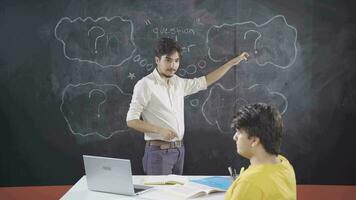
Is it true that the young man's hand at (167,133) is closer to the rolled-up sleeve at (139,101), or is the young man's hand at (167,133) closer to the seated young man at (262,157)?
the rolled-up sleeve at (139,101)

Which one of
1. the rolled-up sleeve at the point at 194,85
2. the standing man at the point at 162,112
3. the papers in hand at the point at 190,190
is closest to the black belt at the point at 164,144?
the standing man at the point at 162,112

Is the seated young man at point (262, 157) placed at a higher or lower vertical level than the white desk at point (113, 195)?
higher

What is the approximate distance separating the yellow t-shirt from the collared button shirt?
6.06ft

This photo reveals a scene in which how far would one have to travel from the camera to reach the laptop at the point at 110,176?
2.50 m

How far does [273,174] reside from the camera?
77.0 inches

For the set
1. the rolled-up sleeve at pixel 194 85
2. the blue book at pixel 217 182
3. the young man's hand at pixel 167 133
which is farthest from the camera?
the rolled-up sleeve at pixel 194 85

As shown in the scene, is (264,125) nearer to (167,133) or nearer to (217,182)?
(217,182)

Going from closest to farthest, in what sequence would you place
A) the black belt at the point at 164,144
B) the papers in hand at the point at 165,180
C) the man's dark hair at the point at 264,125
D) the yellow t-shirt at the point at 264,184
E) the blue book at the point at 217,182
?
the yellow t-shirt at the point at 264,184 < the man's dark hair at the point at 264,125 < the blue book at the point at 217,182 < the papers in hand at the point at 165,180 < the black belt at the point at 164,144

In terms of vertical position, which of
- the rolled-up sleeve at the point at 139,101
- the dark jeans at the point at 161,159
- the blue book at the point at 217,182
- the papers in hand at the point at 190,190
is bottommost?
the dark jeans at the point at 161,159

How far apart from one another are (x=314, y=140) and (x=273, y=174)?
248 centimetres

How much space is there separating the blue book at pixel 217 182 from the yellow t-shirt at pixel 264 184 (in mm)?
703

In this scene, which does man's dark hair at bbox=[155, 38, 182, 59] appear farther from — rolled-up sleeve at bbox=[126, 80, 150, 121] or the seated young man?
the seated young man

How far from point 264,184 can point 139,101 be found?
1.96 metres

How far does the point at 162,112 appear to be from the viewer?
3809 mm
